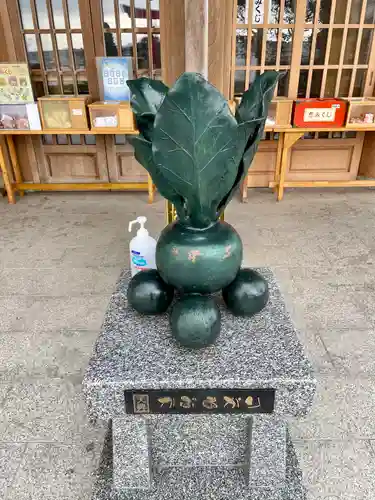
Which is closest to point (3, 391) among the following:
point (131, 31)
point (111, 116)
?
point (111, 116)

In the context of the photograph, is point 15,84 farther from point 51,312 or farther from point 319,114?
point 319,114

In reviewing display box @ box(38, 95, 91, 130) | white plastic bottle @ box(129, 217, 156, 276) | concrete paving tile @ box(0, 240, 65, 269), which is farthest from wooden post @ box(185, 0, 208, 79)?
display box @ box(38, 95, 91, 130)

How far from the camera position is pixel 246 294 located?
123cm

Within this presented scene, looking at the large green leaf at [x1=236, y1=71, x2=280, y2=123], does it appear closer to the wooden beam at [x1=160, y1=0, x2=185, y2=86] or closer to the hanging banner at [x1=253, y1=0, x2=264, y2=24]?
the wooden beam at [x1=160, y1=0, x2=185, y2=86]

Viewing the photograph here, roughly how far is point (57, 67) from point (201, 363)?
383 centimetres

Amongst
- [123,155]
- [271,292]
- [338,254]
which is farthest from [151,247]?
[123,155]

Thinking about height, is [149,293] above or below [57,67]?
below

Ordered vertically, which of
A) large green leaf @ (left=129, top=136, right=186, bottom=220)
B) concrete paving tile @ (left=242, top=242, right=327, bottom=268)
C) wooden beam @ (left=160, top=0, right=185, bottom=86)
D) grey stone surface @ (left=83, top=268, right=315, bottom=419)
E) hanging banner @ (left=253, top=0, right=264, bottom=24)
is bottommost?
concrete paving tile @ (left=242, top=242, right=327, bottom=268)

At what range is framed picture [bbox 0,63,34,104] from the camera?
12.0ft

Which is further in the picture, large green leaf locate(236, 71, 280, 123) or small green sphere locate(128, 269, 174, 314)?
small green sphere locate(128, 269, 174, 314)

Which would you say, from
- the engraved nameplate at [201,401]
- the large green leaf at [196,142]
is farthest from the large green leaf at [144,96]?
the engraved nameplate at [201,401]

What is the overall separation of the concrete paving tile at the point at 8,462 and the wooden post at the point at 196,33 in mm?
1940

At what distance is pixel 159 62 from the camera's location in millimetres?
3951

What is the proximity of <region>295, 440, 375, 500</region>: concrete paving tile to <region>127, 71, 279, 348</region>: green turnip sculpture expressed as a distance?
72 cm
